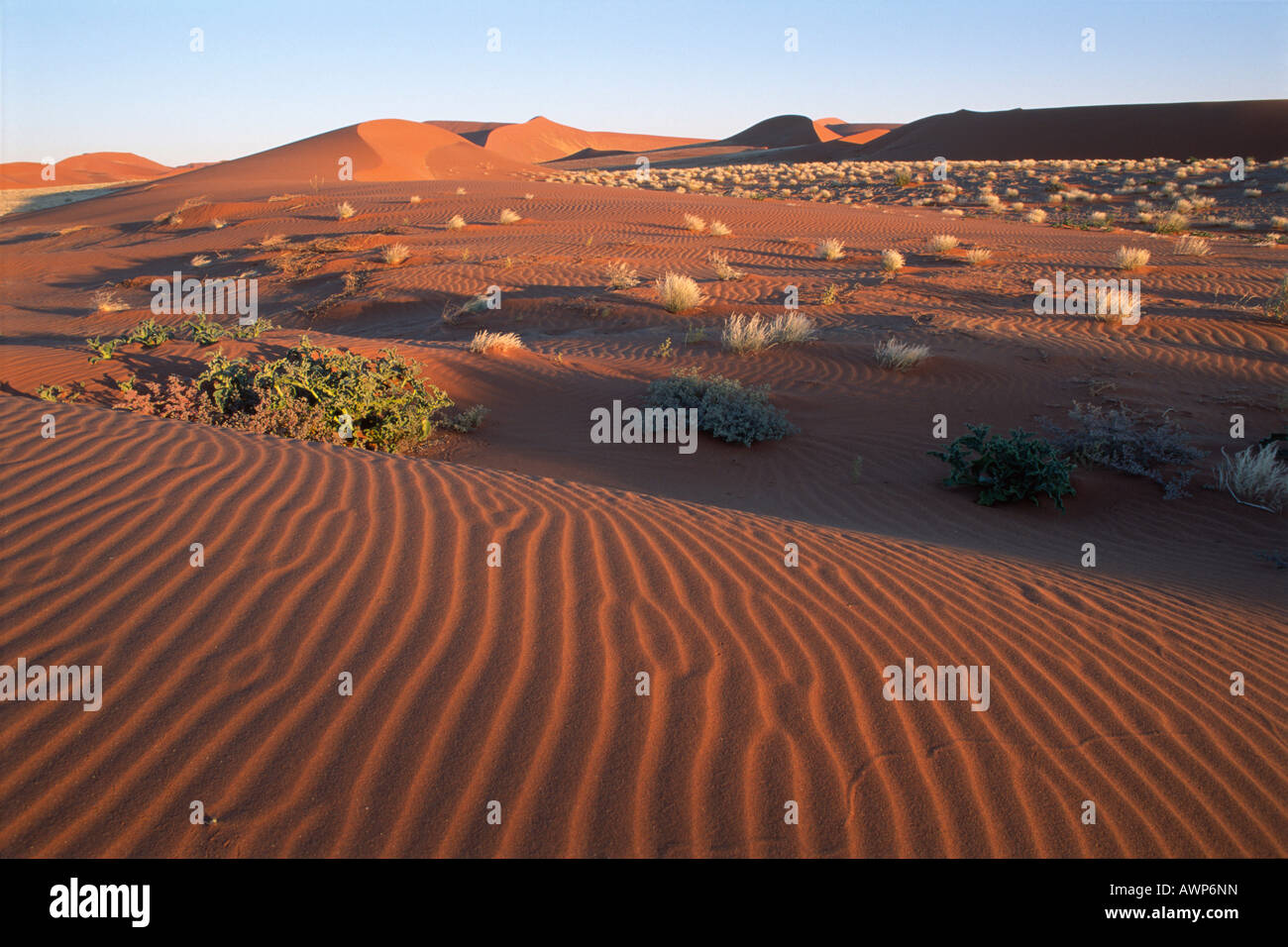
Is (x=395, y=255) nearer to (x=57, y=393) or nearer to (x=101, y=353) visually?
(x=101, y=353)

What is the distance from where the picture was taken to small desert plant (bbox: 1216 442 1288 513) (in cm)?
634

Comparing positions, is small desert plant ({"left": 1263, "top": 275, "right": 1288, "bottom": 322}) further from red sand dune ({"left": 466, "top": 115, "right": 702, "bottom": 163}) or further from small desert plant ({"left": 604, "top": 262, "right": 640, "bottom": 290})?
red sand dune ({"left": 466, "top": 115, "right": 702, "bottom": 163})

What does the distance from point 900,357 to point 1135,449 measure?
3102mm

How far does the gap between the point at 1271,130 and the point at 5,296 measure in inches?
2515

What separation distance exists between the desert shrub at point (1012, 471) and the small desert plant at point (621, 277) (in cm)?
920

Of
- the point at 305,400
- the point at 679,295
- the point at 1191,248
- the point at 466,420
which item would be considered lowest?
the point at 466,420

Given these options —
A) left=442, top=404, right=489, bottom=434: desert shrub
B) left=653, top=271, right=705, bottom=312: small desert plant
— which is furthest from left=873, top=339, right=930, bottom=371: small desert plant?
left=442, top=404, right=489, bottom=434: desert shrub

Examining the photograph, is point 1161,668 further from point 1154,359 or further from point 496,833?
point 1154,359

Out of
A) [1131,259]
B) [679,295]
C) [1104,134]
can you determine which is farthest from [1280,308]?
[1104,134]

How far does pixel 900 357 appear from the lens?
9625 mm

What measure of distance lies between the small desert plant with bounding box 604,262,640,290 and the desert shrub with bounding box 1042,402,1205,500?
914 cm

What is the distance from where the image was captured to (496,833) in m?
2.25
